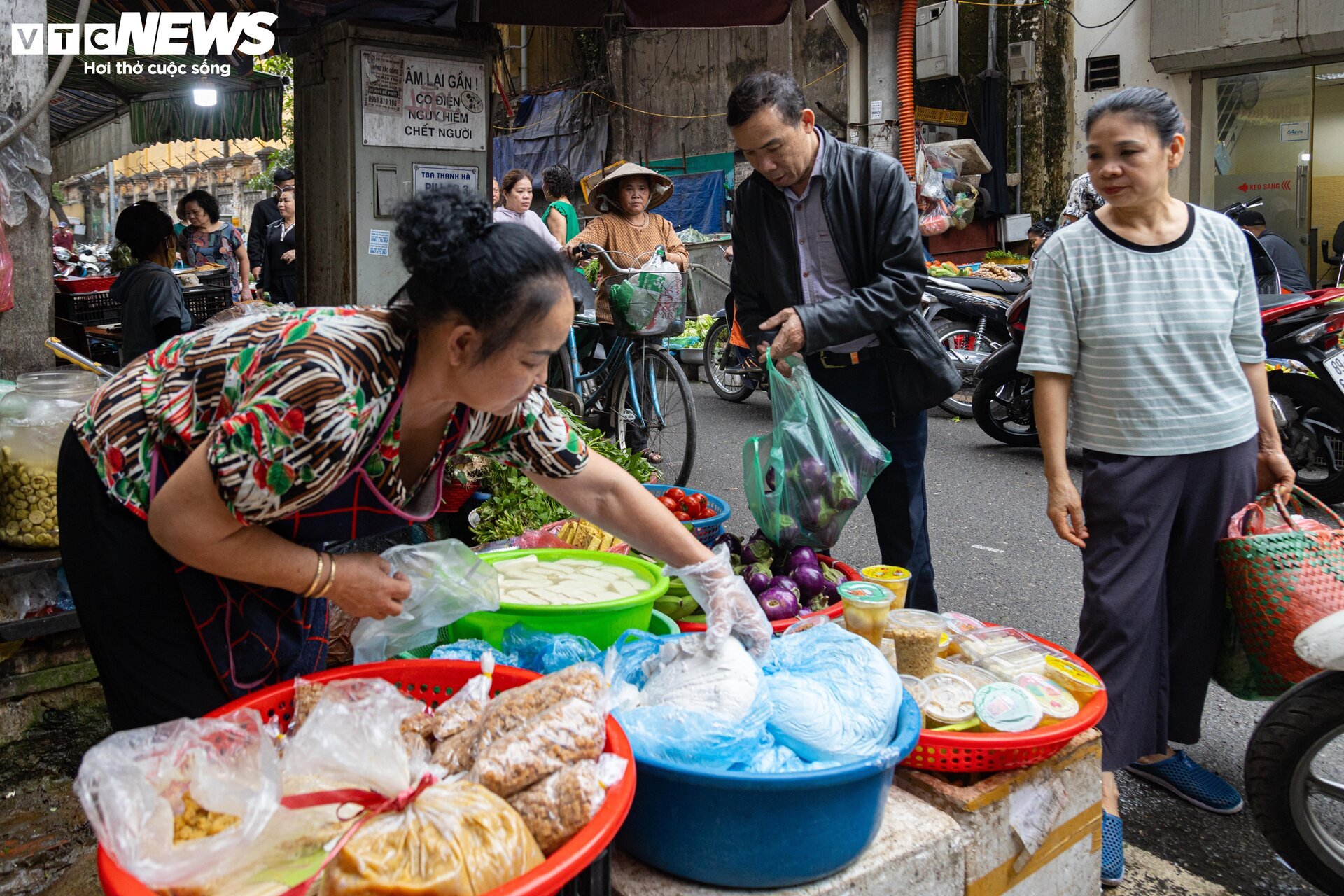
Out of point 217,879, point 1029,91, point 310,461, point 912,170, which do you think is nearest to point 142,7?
point 310,461

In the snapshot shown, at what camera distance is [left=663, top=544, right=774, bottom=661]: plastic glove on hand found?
1933 millimetres

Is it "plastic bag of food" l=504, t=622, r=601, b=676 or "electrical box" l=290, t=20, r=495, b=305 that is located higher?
"electrical box" l=290, t=20, r=495, b=305

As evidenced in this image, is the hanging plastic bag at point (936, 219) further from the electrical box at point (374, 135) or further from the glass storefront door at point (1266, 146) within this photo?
the electrical box at point (374, 135)

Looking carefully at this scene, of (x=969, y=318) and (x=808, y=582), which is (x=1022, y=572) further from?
(x=969, y=318)

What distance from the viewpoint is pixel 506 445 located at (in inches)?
73.5

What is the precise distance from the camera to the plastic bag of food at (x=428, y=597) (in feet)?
6.31

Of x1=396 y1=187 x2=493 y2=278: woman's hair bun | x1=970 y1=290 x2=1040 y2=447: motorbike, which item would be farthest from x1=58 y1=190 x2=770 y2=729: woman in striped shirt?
x1=970 y1=290 x2=1040 y2=447: motorbike

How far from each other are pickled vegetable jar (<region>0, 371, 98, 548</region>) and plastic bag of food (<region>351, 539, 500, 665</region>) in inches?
61.5

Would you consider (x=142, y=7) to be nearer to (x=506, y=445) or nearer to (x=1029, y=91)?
(x=506, y=445)

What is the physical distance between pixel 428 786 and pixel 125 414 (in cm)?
86

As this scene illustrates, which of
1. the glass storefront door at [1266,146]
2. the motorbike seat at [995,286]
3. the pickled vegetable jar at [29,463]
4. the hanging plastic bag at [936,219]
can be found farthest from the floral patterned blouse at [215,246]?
the glass storefront door at [1266,146]

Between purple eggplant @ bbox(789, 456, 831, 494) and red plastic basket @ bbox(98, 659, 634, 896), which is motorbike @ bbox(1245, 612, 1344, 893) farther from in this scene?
red plastic basket @ bbox(98, 659, 634, 896)

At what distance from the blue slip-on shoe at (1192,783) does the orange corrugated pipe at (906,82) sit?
7895 mm

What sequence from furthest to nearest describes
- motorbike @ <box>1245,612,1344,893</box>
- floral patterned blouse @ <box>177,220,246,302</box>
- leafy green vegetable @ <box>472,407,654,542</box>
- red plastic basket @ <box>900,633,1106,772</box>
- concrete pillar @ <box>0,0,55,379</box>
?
1. floral patterned blouse @ <box>177,220,246,302</box>
2. leafy green vegetable @ <box>472,407,654,542</box>
3. concrete pillar @ <box>0,0,55,379</box>
4. motorbike @ <box>1245,612,1344,893</box>
5. red plastic basket @ <box>900,633,1106,772</box>
